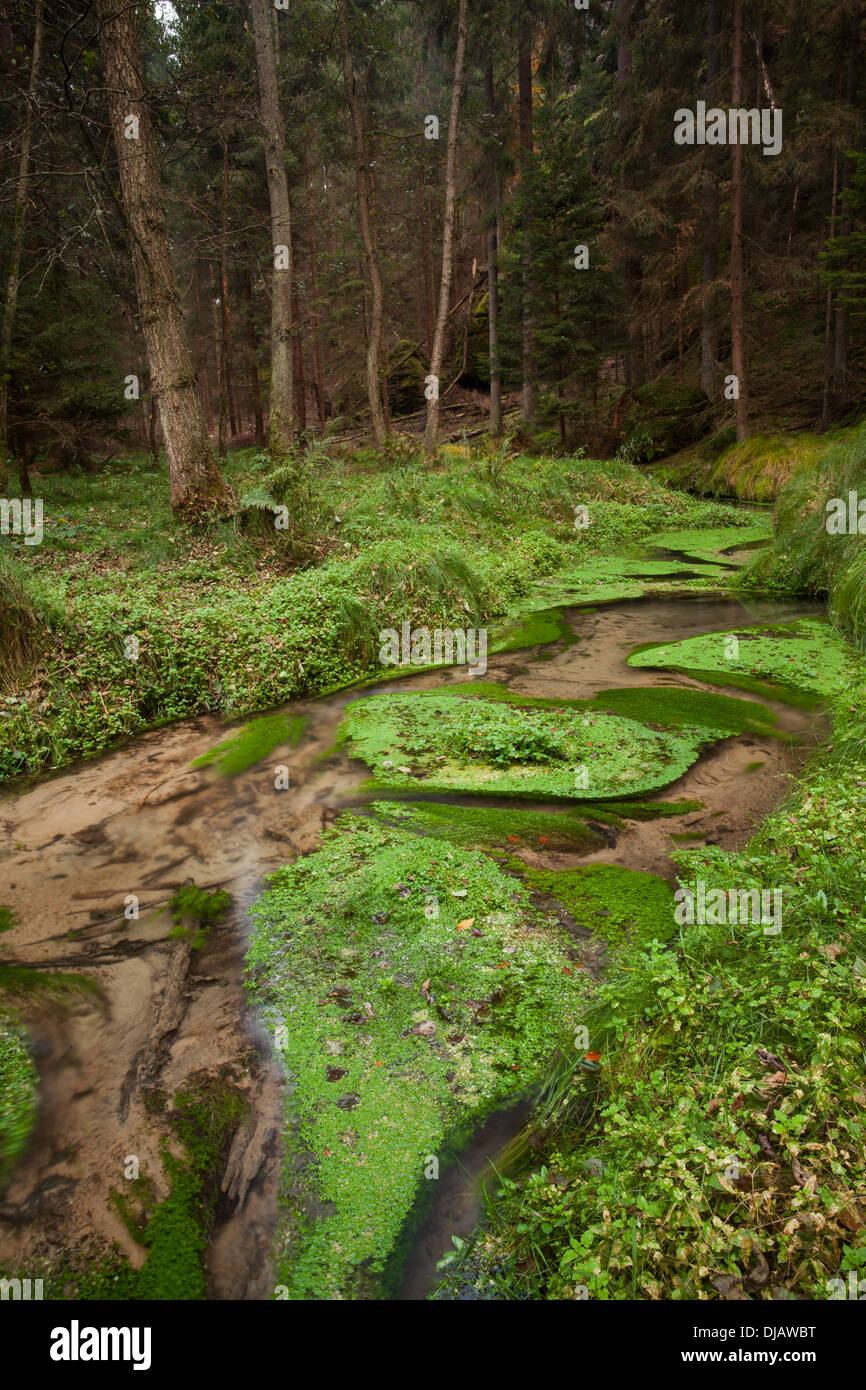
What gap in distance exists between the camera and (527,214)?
60.7 feet

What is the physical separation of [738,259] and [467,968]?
1763 centimetres

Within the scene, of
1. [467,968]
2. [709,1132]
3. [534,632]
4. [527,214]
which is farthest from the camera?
[527,214]

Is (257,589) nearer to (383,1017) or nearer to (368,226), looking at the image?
(383,1017)

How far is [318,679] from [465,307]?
27.0m

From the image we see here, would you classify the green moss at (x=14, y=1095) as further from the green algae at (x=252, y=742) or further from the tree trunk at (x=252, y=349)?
the tree trunk at (x=252, y=349)

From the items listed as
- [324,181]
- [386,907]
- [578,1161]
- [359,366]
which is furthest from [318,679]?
[324,181]

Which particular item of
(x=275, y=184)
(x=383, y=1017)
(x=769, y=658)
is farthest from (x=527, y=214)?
(x=383, y=1017)

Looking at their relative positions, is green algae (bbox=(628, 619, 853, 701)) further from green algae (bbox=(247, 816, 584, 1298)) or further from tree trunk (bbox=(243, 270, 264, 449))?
tree trunk (bbox=(243, 270, 264, 449))

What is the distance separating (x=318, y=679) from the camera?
7.25 metres

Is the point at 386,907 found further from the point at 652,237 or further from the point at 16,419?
the point at 652,237

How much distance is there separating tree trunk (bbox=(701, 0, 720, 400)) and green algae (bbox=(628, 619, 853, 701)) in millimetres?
12855

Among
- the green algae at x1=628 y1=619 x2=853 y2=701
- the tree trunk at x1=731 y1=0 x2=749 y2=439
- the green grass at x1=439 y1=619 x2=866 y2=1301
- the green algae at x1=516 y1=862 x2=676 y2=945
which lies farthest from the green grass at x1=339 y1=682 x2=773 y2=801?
the tree trunk at x1=731 y1=0 x2=749 y2=439

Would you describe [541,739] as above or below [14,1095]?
above

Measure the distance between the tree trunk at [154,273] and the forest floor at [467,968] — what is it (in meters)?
2.35
